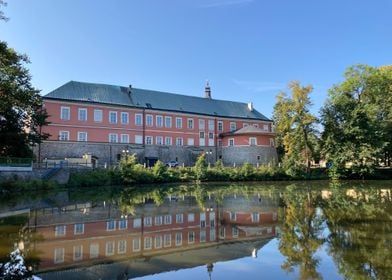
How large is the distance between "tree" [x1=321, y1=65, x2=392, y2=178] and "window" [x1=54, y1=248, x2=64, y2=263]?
35995 mm

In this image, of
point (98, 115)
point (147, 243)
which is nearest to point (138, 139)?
point (98, 115)

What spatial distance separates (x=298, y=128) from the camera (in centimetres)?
4084

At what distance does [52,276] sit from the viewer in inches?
220

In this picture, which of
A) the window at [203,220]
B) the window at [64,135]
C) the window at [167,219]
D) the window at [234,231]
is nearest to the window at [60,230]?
the window at [167,219]

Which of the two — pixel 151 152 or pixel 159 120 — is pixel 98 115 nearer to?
pixel 151 152

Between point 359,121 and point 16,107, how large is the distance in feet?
113

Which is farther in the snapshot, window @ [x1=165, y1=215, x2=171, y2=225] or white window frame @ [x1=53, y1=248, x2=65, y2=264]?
window @ [x1=165, y1=215, x2=171, y2=225]

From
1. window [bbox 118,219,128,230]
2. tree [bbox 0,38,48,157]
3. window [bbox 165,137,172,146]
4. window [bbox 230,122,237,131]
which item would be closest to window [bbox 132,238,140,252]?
window [bbox 118,219,128,230]

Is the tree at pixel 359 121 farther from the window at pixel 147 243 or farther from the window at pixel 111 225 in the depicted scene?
the window at pixel 147 243

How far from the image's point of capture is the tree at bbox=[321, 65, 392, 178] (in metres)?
37.9

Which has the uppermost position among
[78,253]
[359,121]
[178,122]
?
[178,122]

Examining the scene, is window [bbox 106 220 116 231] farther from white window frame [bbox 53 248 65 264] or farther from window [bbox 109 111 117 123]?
window [bbox 109 111 117 123]

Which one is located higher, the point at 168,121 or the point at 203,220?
the point at 168,121

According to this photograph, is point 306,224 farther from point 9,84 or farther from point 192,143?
point 192,143
